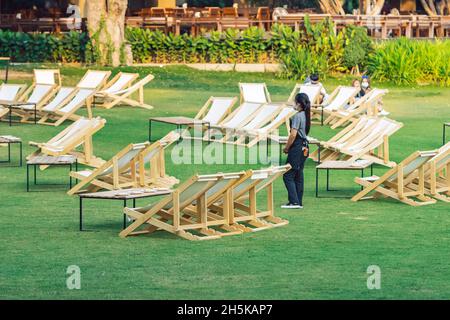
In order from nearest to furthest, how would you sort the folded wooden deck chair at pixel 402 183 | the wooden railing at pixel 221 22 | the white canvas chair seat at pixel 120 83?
1. the folded wooden deck chair at pixel 402 183
2. the white canvas chair seat at pixel 120 83
3. the wooden railing at pixel 221 22

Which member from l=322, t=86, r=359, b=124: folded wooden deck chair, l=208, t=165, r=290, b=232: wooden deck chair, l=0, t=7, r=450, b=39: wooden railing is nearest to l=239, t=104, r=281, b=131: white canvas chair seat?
l=322, t=86, r=359, b=124: folded wooden deck chair

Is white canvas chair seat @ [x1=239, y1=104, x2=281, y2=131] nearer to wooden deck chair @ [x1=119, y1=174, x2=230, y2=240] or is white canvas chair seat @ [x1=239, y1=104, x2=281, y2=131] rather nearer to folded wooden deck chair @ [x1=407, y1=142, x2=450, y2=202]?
folded wooden deck chair @ [x1=407, y1=142, x2=450, y2=202]

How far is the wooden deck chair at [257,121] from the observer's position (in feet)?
62.6

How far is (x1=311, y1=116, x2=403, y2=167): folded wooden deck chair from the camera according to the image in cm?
1619

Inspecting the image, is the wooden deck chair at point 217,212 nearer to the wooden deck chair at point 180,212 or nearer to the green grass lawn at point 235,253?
the wooden deck chair at point 180,212

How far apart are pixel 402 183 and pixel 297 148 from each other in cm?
121

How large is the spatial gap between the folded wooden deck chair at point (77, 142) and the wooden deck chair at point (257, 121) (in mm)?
3205

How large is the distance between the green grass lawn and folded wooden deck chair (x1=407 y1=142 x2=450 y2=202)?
0.27 m

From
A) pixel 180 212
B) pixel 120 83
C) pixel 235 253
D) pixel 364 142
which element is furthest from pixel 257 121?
pixel 235 253

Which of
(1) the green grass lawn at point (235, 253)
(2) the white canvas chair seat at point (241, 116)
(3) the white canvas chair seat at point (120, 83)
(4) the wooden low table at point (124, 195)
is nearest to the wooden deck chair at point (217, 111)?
(2) the white canvas chair seat at point (241, 116)

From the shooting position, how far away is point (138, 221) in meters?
11.4

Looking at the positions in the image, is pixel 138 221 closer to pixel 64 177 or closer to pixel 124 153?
pixel 124 153

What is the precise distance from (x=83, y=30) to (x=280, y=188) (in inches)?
869
